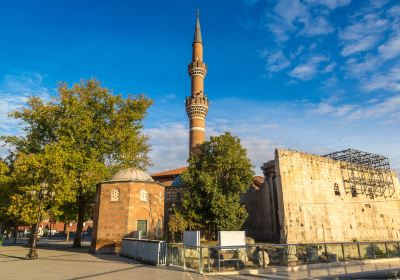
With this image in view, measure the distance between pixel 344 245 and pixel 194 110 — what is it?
1066 inches

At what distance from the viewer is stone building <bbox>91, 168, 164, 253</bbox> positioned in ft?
66.0

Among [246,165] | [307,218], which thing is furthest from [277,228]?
[246,165]

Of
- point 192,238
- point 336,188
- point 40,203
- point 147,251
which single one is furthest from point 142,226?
point 336,188

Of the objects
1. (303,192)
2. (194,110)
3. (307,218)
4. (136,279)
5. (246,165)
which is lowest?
(136,279)

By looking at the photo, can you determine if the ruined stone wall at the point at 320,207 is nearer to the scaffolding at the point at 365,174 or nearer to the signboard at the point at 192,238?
the scaffolding at the point at 365,174

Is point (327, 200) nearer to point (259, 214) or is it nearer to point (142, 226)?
point (259, 214)

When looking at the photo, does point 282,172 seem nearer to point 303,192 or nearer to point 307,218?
point 303,192

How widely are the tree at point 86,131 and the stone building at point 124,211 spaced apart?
2895 millimetres

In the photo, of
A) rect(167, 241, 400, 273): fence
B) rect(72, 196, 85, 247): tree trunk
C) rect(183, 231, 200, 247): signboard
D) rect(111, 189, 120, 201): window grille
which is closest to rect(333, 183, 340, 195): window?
rect(167, 241, 400, 273): fence

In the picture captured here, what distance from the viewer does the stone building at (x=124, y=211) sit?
20125 millimetres

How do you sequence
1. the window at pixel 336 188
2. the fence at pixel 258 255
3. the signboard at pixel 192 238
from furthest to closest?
the window at pixel 336 188 < the signboard at pixel 192 238 < the fence at pixel 258 255

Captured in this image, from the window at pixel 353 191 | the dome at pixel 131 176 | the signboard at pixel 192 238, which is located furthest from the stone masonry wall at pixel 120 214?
the window at pixel 353 191

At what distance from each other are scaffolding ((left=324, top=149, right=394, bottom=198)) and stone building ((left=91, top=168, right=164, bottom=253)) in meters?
20.1

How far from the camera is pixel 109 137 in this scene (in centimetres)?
2586
